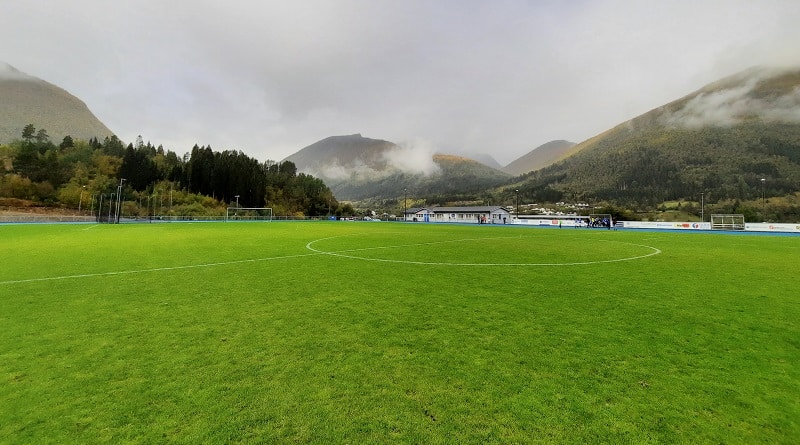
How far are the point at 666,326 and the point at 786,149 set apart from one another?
20366 cm

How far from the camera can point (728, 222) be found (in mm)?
45031

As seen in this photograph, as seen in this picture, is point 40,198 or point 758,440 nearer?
point 758,440

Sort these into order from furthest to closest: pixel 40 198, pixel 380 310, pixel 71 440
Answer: pixel 40 198 < pixel 380 310 < pixel 71 440

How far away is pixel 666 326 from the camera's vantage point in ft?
19.0

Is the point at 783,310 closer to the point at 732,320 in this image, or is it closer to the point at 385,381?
the point at 732,320

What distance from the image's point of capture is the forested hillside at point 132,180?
88.9 m

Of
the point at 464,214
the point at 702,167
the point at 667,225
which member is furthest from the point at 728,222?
the point at 702,167

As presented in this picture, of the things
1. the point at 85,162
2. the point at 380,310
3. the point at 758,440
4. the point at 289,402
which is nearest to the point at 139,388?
the point at 289,402

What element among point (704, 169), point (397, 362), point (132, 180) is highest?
point (704, 169)

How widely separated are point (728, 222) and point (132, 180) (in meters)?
127

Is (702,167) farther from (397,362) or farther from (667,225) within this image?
(397,362)

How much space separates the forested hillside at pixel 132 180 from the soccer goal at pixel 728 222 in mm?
97134

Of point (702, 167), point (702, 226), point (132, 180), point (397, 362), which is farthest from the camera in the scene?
point (702, 167)

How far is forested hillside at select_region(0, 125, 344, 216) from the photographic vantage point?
3499 inches
